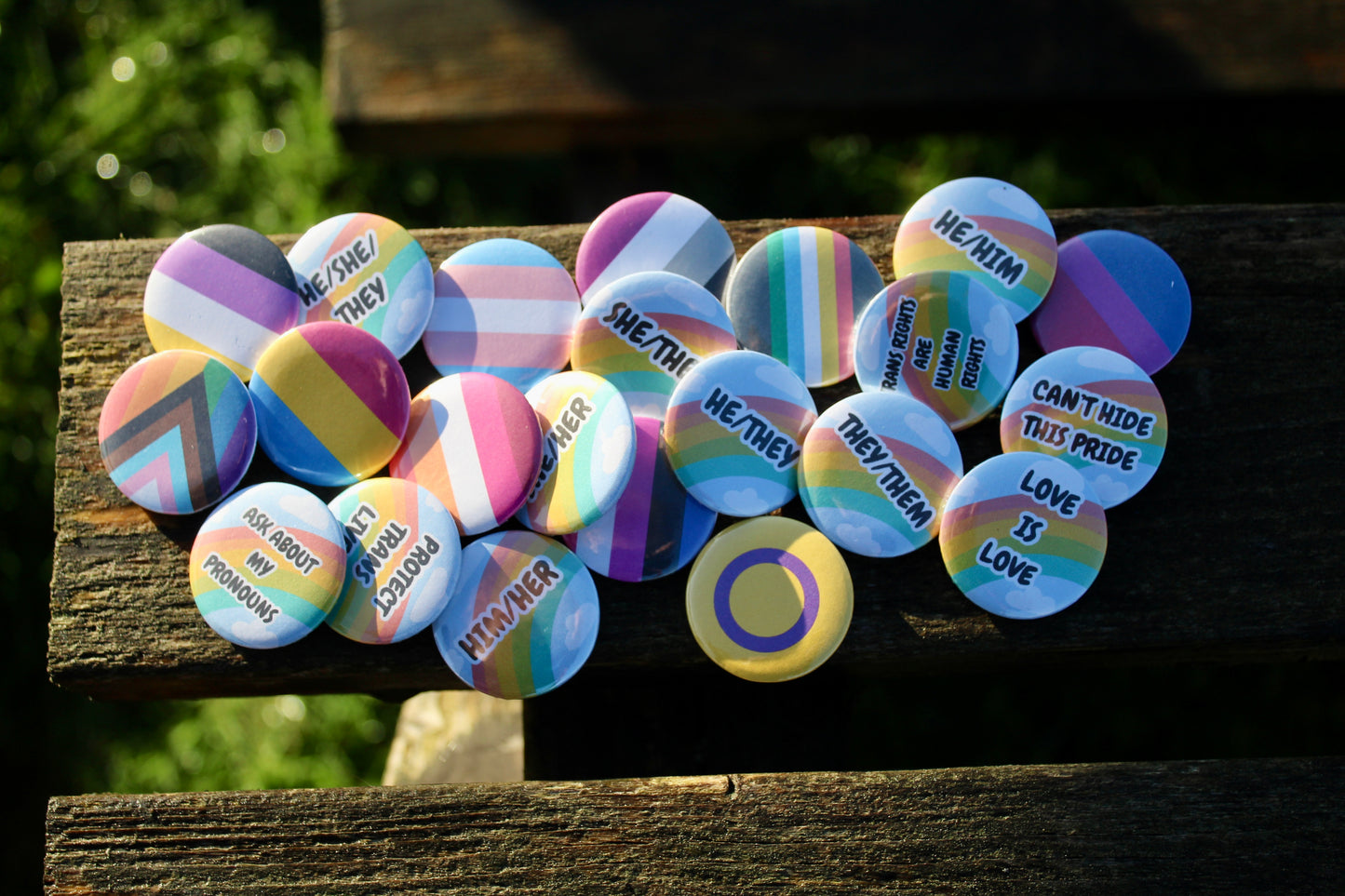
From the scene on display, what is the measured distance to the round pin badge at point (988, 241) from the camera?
1.03 m

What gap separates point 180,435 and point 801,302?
25.8 inches

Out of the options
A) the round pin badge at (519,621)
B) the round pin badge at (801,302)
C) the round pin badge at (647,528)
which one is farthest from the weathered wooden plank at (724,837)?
the round pin badge at (801,302)

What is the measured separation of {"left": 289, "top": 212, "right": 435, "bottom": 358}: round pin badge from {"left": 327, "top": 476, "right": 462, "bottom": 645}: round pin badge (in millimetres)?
183

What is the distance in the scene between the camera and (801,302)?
1011mm

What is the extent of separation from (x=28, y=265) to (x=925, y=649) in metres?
2.18

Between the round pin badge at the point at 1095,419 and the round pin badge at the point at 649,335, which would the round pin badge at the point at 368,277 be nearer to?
the round pin badge at the point at 649,335

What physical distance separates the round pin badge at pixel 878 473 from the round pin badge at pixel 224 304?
584 millimetres

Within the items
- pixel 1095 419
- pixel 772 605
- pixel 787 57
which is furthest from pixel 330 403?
pixel 787 57

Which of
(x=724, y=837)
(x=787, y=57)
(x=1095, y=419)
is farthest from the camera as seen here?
(x=787, y=57)

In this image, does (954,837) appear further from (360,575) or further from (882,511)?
(360,575)

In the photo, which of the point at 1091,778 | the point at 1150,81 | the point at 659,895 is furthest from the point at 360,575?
the point at 1150,81

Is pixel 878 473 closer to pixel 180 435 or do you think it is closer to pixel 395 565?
pixel 395 565

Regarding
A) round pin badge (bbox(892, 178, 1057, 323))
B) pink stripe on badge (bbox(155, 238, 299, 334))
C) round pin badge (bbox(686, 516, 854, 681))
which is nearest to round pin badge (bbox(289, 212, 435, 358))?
pink stripe on badge (bbox(155, 238, 299, 334))

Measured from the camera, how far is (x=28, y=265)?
2.14 meters
